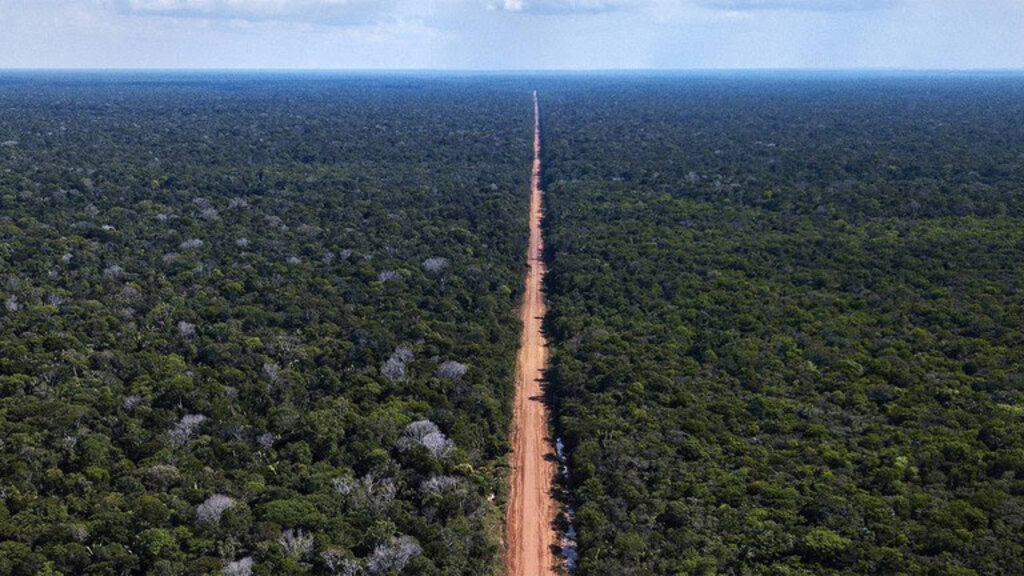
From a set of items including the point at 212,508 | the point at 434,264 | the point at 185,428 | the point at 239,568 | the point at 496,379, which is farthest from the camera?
the point at 434,264

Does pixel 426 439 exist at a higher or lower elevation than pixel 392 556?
higher

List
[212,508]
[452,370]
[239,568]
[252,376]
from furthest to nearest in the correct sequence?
[452,370] → [252,376] → [212,508] → [239,568]

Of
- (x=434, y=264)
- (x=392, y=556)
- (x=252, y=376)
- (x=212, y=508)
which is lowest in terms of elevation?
(x=392, y=556)

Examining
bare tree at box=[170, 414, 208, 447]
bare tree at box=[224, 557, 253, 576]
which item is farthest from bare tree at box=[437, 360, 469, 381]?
bare tree at box=[224, 557, 253, 576]

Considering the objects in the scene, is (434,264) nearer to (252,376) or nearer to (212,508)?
(252,376)

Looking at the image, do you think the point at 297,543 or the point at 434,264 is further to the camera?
the point at 434,264

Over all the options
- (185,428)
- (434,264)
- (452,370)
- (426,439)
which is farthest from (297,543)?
(434,264)
